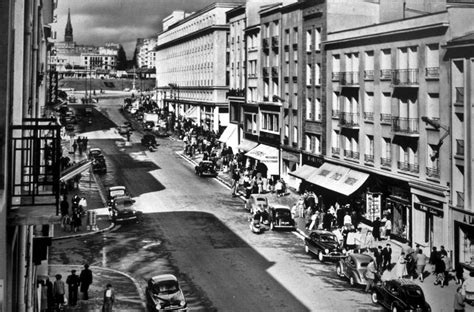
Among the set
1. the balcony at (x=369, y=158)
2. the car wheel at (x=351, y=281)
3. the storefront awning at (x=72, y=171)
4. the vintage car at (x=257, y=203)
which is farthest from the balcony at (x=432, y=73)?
the storefront awning at (x=72, y=171)

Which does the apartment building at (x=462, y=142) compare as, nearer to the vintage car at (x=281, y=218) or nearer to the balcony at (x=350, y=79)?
the vintage car at (x=281, y=218)

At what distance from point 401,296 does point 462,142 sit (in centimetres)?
1217

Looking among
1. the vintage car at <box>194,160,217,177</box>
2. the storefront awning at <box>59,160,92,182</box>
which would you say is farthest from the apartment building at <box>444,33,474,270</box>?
the vintage car at <box>194,160,217,177</box>

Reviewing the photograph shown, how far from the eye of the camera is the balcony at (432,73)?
32.8m

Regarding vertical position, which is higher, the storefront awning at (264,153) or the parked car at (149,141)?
the parked car at (149,141)

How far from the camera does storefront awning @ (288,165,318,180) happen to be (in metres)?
48.1

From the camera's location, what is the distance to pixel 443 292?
26656 mm

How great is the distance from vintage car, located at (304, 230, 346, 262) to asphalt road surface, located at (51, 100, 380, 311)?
1.69ft

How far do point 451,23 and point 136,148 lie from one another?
54.7 meters

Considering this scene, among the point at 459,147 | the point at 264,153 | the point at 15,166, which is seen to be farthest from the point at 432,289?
the point at 264,153

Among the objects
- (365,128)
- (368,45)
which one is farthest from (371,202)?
(368,45)

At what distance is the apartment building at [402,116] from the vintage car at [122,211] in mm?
15355

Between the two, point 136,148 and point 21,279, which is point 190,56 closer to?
point 136,148

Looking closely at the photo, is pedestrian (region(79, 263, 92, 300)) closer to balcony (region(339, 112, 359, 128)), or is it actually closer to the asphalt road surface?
the asphalt road surface
